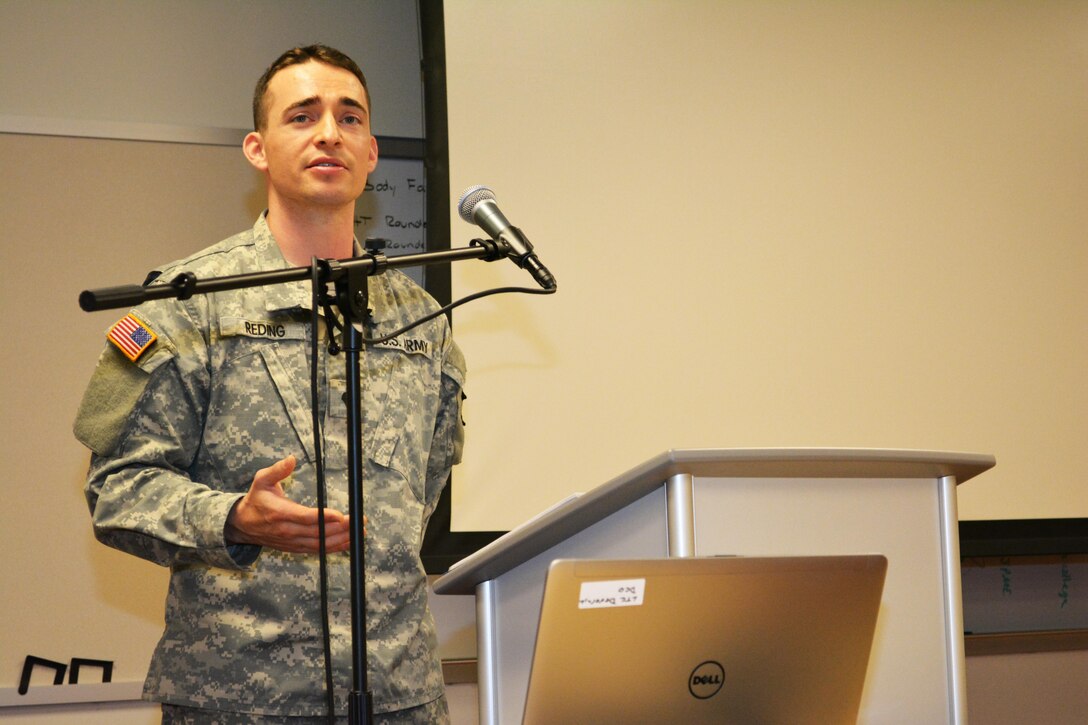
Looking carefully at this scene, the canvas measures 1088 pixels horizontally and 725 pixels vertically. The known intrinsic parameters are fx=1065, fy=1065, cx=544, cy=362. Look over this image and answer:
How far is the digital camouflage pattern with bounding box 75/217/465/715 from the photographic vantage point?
60.6 inches

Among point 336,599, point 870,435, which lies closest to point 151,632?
point 336,599

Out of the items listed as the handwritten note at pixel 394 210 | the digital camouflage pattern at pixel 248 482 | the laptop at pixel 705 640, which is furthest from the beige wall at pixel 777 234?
the laptop at pixel 705 640

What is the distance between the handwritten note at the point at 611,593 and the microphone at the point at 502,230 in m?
0.51

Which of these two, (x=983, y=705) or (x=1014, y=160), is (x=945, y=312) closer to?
(x=1014, y=160)

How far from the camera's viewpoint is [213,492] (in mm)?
1471

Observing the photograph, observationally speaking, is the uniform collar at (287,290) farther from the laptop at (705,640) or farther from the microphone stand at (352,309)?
the laptop at (705,640)

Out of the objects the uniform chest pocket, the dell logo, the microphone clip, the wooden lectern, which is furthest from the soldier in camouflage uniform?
the dell logo

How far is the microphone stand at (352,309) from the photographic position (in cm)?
115

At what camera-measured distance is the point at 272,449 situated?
1.67 m

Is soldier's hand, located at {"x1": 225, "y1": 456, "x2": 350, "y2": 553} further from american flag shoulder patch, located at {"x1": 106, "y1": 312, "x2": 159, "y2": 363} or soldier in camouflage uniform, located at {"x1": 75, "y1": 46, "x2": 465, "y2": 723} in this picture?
american flag shoulder patch, located at {"x1": 106, "y1": 312, "x2": 159, "y2": 363}

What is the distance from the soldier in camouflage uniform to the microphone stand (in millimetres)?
154

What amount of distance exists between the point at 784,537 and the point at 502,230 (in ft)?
1.83

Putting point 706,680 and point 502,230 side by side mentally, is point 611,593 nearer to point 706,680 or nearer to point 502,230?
point 706,680

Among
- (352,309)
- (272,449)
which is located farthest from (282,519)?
(272,449)
